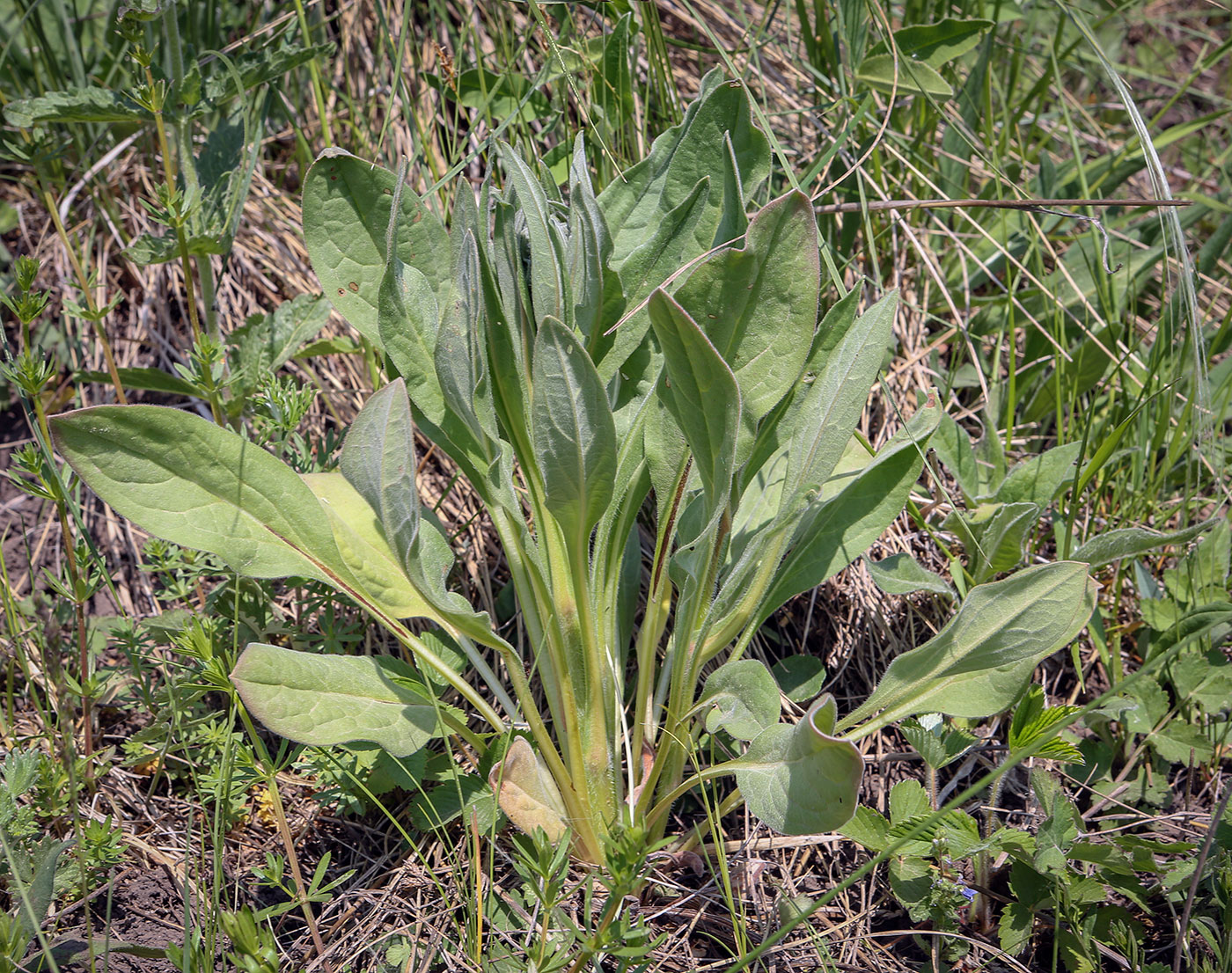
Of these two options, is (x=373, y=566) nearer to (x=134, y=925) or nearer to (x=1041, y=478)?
(x=134, y=925)

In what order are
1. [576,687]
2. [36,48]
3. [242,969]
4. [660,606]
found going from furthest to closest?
[36,48], [660,606], [576,687], [242,969]

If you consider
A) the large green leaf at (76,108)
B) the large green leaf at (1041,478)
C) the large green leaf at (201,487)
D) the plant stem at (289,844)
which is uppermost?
the large green leaf at (76,108)

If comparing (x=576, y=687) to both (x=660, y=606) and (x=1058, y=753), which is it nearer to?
(x=660, y=606)

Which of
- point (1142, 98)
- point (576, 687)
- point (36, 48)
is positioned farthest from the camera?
point (1142, 98)

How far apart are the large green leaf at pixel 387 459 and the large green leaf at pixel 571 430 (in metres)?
0.18

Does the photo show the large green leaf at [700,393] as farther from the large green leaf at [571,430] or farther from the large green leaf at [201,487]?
the large green leaf at [201,487]

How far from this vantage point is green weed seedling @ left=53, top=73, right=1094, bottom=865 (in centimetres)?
137

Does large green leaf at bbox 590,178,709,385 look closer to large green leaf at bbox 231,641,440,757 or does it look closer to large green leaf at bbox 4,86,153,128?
large green leaf at bbox 231,641,440,757

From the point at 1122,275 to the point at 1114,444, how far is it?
0.79 metres

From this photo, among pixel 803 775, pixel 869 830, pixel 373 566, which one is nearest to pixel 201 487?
pixel 373 566

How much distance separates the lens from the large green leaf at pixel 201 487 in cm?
145

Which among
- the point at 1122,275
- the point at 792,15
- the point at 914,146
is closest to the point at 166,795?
the point at 914,146

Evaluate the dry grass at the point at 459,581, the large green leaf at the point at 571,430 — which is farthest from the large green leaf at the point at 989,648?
the large green leaf at the point at 571,430

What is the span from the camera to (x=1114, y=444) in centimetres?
184
